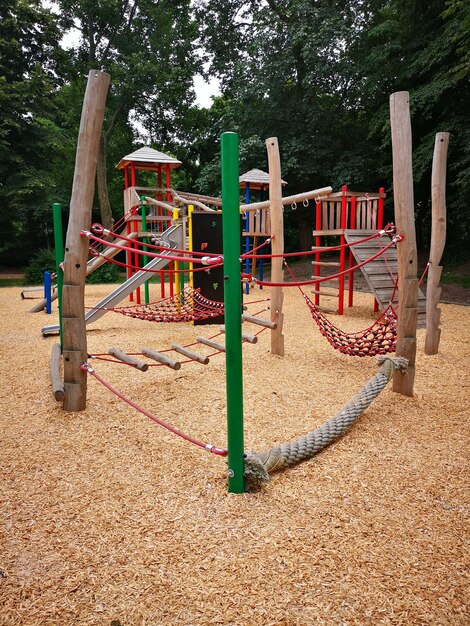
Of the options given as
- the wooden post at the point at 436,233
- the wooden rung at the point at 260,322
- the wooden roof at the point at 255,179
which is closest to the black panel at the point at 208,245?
the wooden rung at the point at 260,322

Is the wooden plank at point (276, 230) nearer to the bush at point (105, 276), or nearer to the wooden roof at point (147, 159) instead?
the wooden roof at point (147, 159)

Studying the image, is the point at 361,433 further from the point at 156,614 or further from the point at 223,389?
the point at 156,614

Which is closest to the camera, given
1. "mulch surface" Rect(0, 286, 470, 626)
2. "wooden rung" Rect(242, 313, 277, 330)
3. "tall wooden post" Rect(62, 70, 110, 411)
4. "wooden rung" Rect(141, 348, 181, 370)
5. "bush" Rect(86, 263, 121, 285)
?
"mulch surface" Rect(0, 286, 470, 626)

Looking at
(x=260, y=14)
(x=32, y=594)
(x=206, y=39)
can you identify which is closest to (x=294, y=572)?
(x=32, y=594)

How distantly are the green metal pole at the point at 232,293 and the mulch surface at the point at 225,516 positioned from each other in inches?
11.2

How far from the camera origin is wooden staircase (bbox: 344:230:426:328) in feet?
24.0

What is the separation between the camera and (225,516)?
7.06ft

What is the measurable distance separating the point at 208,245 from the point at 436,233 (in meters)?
3.53

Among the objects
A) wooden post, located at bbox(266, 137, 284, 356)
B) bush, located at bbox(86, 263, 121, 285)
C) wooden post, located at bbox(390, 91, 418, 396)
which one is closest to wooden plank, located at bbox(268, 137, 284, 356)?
wooden post, located at bbox(266, 137, 284, 356)

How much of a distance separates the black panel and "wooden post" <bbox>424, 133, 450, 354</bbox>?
3076mm

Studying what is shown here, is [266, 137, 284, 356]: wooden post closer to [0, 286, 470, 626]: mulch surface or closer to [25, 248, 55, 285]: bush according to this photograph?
[0, 286, 470, 626]: mulch surface

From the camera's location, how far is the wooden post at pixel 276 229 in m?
4.96

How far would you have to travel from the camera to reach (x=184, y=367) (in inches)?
195

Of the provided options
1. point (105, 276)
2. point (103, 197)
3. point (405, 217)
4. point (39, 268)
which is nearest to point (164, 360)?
point (405, 217)
